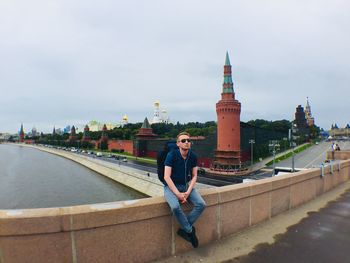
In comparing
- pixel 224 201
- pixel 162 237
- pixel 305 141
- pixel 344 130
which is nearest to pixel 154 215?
pixel 162 237

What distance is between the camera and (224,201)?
4816 millimetres

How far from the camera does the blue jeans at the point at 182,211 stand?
3.94 meters

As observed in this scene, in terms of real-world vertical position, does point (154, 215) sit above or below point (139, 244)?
above

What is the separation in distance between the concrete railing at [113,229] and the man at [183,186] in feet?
0.63

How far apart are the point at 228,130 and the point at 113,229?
5067 centimetres

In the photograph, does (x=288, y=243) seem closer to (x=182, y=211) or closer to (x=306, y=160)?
(x=182, y=211)

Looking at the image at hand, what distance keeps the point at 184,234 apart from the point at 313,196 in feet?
18.1

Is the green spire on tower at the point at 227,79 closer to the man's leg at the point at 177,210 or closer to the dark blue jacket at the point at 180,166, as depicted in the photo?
the dark blue jacket at the point at 180,166

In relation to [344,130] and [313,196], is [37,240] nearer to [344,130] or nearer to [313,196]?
[313,196]

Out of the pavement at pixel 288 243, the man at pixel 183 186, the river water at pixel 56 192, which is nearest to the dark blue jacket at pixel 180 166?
the man at pixel 183 186

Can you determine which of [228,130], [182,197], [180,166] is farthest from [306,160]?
[182,197]

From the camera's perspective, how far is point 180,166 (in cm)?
416

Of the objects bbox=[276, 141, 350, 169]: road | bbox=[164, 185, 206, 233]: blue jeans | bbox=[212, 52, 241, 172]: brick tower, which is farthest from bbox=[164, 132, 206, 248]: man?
bbox=[212, 52, 241, 172]: brick tower

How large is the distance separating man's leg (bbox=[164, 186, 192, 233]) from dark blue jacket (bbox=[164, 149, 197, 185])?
258 mm
